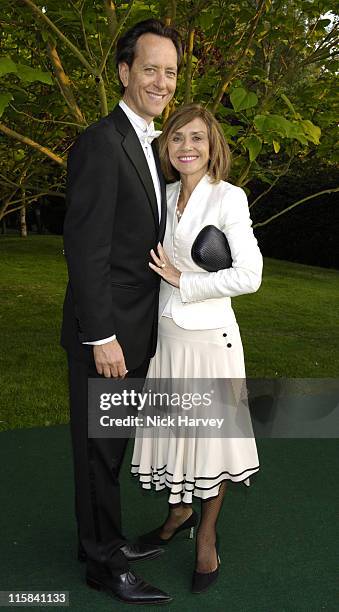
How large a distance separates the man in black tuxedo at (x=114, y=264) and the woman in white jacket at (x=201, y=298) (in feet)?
0.33

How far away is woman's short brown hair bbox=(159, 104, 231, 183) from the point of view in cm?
321

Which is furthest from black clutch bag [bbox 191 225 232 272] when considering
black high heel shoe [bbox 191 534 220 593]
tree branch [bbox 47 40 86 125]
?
tree branch [bbox 47 40 86 125]

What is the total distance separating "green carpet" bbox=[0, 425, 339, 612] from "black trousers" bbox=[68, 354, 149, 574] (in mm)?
231

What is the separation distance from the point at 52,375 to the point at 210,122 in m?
5.13

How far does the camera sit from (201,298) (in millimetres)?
3174

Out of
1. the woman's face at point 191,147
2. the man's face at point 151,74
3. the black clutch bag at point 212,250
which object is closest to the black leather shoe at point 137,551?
the black clutch bag at point 212,250

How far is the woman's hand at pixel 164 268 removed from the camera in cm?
314

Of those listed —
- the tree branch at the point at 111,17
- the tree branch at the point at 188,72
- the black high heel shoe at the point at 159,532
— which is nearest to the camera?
the black high heel shoe at the point at 159,532

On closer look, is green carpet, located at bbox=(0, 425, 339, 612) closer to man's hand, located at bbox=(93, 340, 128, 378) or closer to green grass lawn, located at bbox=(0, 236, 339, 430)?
man's hand, located at bbox=(93, 340, 128, 378)

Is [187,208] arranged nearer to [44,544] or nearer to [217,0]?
[44,544]

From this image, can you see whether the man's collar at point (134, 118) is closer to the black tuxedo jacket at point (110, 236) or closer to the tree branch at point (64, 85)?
the black tuxedo jacket at point (110, 236)

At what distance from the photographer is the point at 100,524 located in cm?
322

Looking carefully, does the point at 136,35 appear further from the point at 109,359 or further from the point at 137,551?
the point at 137,551

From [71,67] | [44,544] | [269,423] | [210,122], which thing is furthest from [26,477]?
[71,67]
